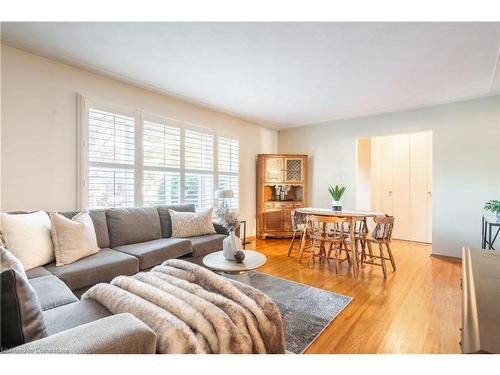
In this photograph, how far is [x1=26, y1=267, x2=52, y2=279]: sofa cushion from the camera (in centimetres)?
183

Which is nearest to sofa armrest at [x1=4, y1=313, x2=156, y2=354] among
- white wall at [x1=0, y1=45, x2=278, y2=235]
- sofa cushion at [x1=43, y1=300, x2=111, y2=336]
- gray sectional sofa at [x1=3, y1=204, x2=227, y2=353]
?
gray sectional sofa at [x1=3, y1=204, x2=227, y2=353]

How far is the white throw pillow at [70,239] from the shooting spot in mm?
2076

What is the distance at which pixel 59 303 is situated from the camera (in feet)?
4.74

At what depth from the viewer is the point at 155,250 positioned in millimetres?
2555

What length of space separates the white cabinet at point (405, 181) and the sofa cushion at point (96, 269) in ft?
16.3

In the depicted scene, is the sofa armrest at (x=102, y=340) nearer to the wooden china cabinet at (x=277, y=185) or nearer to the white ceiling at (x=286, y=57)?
the white ceiling at (x=286, y=57)

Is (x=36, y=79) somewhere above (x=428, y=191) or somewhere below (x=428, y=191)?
above

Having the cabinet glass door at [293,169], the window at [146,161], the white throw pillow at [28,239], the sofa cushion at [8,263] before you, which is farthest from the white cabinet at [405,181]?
the sofa cushion at [8,263]

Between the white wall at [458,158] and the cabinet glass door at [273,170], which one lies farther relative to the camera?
the cabinet glass door at [273,170]

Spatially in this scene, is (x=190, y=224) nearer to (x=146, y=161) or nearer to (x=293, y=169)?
(x=146, y=161)
